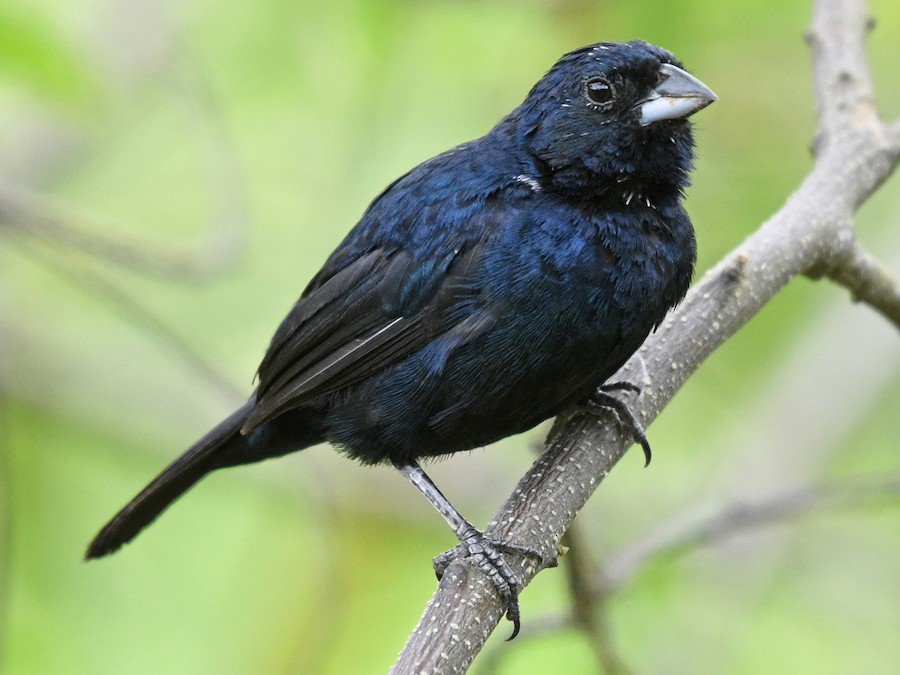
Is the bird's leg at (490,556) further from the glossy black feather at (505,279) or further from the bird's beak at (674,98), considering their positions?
the bird's beak at (674,98)

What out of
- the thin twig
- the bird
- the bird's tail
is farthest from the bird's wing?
the thin twig

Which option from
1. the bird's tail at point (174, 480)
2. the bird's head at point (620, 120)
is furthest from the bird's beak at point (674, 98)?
the bird's tail at point (174, 480)

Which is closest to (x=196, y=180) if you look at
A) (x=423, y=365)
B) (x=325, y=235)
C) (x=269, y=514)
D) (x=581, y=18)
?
(x=325, y=235)

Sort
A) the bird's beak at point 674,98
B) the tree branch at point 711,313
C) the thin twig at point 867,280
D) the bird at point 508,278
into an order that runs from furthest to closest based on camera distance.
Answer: the thin twig at point 867,280, the bird's beak at point 674,98, the bird at point 508,278, the tree branch at point 711,313

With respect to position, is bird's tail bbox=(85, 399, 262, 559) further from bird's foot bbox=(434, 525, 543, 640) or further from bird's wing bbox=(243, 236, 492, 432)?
bird's foot bbox=(434, 525, 543, 640)

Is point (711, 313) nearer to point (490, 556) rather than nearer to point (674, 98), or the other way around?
point (674, 98)

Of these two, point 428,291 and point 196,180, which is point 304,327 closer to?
point 428,291
